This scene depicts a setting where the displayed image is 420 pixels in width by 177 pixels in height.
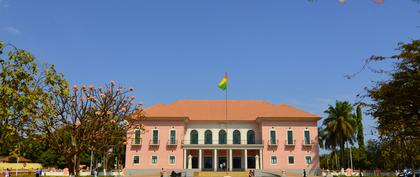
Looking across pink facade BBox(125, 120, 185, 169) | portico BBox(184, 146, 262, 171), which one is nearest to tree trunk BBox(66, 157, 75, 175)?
pink facade BBox(125, 120, 185, 169)

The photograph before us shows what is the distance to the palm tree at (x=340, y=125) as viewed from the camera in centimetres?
5078

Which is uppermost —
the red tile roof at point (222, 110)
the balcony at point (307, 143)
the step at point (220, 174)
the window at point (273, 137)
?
the red tile roof at point (222, 110)

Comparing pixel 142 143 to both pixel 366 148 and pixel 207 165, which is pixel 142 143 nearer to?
pixel 207 165

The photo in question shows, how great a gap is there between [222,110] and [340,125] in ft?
48.6

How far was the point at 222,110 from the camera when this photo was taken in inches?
1993

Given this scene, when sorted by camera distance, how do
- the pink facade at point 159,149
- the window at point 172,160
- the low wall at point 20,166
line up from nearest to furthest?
the pink facade at point 159,149 < the window at point 172,160 < the low wall at point 20,166

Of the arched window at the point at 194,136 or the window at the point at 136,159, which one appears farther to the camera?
the arched window at the point at 194,136

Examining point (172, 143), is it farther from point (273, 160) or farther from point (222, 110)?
point (273, 160)

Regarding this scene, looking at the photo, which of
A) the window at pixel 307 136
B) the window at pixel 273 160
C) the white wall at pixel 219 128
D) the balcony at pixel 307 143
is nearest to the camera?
the window at pixel 273 160

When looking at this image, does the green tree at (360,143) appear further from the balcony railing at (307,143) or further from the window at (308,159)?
the window at (308,159)

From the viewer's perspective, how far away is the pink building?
151 feet

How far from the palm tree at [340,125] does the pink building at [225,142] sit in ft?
17.3

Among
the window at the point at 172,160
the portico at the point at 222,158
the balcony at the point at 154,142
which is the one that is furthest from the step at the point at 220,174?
the balcony at the point at 154,142

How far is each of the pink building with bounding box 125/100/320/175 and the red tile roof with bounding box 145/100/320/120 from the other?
12 centimetres
